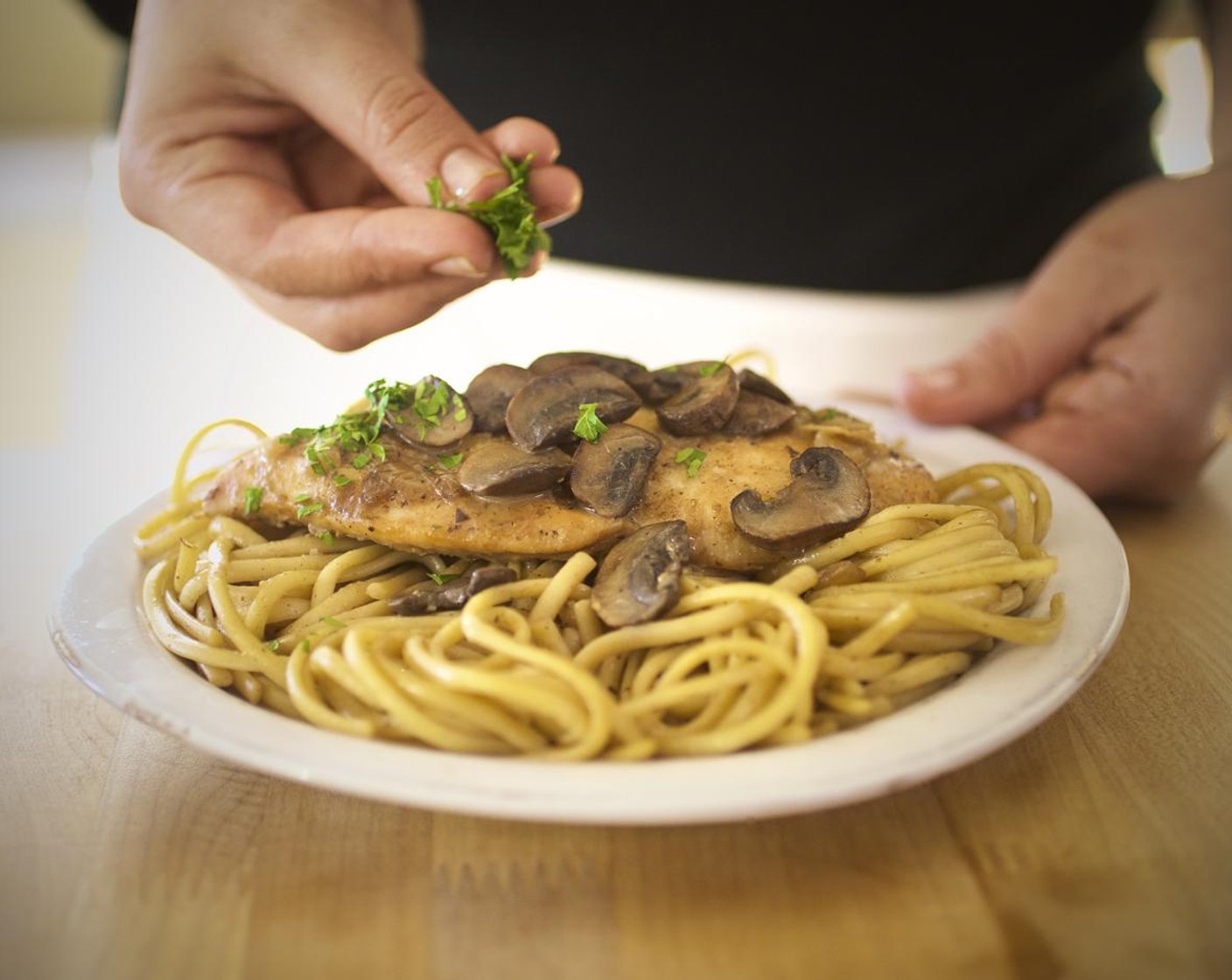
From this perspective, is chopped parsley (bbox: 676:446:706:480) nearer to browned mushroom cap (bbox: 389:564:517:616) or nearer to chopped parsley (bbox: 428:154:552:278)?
browned mushroom cap (bbox: 389:564:517:616)

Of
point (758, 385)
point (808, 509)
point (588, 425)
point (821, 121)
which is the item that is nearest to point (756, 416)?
point (758, 385)

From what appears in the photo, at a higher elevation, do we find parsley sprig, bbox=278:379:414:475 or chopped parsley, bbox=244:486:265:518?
parsley sprig, bbox=278:379:414:475

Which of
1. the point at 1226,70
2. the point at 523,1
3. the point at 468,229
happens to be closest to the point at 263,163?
the point at 468,229

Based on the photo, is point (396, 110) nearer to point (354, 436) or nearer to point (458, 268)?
point (458, 268)

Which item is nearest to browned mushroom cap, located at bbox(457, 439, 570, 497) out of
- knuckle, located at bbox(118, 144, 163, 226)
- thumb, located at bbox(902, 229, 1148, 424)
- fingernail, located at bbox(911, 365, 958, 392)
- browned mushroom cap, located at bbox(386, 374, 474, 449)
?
browned mushroom cap, located at bbox(386, 374, 474, 449)

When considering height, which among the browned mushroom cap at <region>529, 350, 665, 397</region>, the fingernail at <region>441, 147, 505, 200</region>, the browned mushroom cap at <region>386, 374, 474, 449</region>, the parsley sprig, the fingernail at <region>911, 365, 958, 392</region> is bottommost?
the fingernail at <region>911, 365, 958, 392</region>

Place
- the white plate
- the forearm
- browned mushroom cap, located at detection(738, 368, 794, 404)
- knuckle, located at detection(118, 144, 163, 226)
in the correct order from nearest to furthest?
the white plate
browned mushroom cap, located at detection(738, 368, 794, 404)
knuckle, located at detection(118, 144, 163, 226)
the forearm

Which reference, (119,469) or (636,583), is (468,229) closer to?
(636,583)
